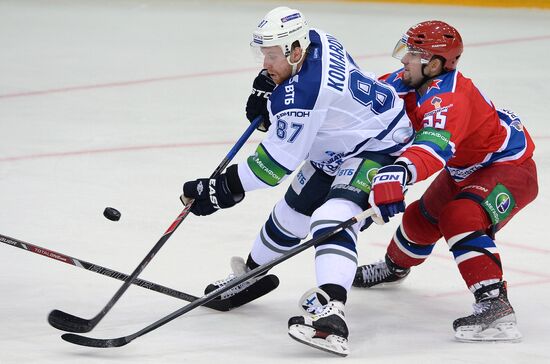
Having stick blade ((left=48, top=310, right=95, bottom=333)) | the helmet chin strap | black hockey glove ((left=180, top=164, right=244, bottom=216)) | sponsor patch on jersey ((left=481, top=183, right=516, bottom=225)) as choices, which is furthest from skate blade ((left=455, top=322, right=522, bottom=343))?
stick blade ((left=48, top=310, right=95, bottom=333))

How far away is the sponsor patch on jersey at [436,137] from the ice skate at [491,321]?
520 millimetres

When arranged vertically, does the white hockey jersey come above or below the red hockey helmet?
below

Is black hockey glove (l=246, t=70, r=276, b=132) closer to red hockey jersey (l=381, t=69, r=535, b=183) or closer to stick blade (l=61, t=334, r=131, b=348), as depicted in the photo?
red hockey jersey (l=381, t=69, r=535, b=183)

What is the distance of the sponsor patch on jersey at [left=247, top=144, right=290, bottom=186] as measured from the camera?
13.3 ft

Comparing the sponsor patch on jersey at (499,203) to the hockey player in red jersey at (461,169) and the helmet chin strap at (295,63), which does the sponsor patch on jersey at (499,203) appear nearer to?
the hockey player in red jersey at (461,169)

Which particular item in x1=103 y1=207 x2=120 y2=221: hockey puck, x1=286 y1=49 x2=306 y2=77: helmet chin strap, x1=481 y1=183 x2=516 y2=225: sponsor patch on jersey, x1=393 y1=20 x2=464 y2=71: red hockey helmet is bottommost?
x1=103 y1=207 x2=120 y2=221: hockey puck

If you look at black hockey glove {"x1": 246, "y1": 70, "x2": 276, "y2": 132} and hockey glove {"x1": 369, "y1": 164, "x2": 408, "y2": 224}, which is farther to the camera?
black hockey glove {"x1": 246, "y1": 70, "x2": 276, "y2": 132}

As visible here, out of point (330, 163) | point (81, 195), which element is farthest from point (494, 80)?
point (330, 163)

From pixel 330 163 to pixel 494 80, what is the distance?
409 cm

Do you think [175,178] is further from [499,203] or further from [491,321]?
[491,321]

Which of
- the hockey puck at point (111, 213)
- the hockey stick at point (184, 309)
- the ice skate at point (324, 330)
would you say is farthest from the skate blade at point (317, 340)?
the hockey puck at point (111, 213)

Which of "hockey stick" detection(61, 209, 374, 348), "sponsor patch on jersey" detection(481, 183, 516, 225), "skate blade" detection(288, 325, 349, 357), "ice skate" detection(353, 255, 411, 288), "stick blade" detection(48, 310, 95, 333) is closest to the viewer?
"skate blade" detection(288, 325, 349, 357)

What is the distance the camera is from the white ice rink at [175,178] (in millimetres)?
4180

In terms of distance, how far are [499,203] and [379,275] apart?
0.74 meters
